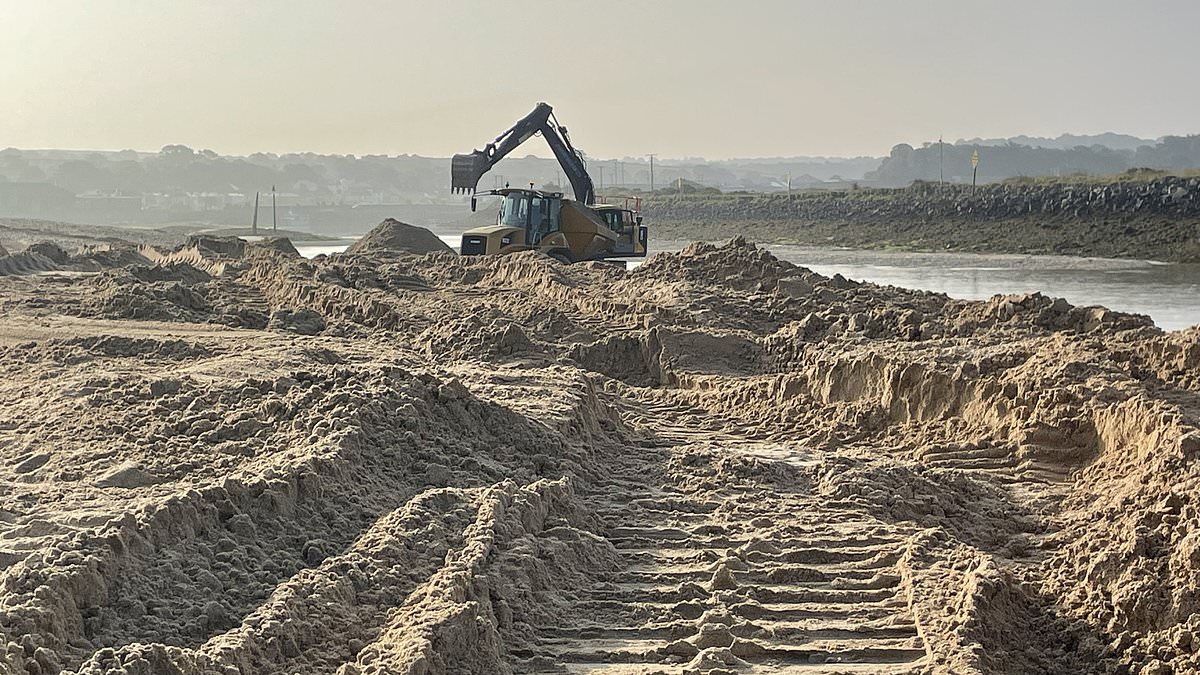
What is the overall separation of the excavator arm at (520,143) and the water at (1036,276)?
11.7ft

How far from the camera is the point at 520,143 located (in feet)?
82.9

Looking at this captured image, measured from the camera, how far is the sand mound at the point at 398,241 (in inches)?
1072

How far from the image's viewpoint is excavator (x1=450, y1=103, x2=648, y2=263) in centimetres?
2177

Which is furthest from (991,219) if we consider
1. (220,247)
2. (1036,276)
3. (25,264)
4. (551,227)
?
(25,264)

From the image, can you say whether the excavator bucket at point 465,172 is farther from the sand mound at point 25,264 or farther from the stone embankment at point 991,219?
the stone embankment at point 991,219

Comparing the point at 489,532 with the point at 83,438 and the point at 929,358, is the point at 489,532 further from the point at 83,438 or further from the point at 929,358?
the point at 929,358

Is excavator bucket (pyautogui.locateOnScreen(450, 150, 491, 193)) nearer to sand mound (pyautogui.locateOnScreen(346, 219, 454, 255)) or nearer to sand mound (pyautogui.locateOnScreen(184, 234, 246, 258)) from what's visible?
sand mound (pyautogui.locateOnScreen(346, 219, 454, 255))

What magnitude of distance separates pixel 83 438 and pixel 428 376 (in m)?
2.23

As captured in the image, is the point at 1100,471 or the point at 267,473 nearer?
the point at 267,473

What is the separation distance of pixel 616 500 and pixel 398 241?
68.7 ft

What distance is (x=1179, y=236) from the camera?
107 ft

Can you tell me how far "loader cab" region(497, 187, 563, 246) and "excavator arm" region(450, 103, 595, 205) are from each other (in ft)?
3.70

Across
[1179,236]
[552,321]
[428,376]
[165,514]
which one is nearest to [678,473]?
[428,376]

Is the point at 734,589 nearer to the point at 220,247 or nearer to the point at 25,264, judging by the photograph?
the point at 25,264
